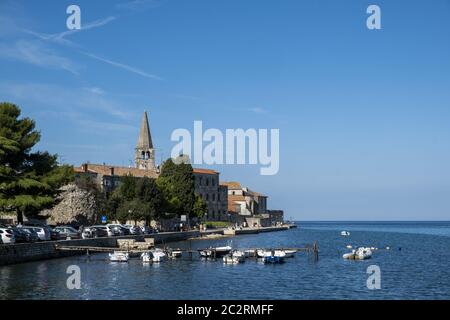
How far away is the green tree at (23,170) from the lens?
59438 mm

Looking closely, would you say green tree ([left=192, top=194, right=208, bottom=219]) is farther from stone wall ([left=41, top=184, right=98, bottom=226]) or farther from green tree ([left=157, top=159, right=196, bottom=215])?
stone wall ([left=41, top=184, right=98, bottom=226])

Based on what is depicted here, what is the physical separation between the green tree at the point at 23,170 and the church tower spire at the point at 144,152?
7939 cm

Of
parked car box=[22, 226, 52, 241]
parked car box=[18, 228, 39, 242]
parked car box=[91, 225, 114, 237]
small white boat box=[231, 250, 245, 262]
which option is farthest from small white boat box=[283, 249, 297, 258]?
parked car box=[18, 228, 39, 242]

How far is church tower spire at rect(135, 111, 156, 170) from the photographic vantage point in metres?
147

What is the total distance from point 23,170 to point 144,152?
8382cm

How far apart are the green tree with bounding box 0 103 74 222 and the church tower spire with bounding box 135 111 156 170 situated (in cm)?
7939

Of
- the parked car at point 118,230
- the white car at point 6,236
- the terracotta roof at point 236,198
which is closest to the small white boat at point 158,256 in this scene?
the white car at point 6,236
